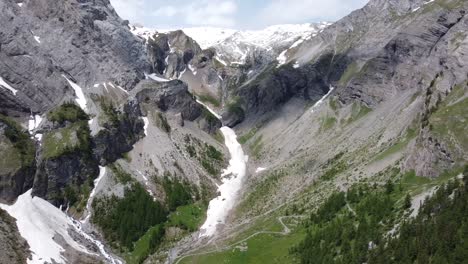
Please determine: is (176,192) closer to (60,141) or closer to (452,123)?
(60,141)

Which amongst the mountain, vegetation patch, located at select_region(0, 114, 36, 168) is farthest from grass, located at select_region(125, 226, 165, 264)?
vegetation patch, located at select_region(0, 114, 36, 168)

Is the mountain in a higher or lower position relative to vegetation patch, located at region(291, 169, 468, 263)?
higher

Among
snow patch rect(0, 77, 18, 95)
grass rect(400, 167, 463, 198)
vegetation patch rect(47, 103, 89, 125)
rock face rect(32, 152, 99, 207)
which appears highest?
snow patch rect(0, 77, 18, 95)

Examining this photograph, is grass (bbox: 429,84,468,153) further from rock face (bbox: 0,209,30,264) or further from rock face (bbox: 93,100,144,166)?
rock face (bbox: 93,100,144,166)

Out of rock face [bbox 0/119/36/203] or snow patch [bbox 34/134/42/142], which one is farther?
snow patch [bbox 34/134/42/142]

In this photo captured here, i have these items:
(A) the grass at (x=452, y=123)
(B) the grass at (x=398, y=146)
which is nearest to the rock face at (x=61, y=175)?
(B) the grass at (x=398, y=146)

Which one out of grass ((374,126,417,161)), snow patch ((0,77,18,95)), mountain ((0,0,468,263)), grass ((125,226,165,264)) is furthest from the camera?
snow patch ((0,77,18,95))

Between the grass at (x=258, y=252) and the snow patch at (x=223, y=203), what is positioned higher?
the snow patch at (x=223, y=203)

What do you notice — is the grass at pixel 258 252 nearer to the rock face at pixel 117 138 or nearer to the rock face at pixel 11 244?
the rock face at pixel 11 244

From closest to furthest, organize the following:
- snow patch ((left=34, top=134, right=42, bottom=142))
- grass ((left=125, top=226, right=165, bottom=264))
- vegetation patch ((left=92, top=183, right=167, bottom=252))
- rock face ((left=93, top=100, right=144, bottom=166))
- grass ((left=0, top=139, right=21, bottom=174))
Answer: grass ((left=125, top=226, right=165, bottom=264)), grass ((left=0, top=139, right=21, bottom=174)), vegetation patch ((left=92, top=183, right=167, bottom=252)), snow patch ((left=34, top=134, right=42, bottom=142)), rock face ((left=93, top=100, right=144, bottom=166))
